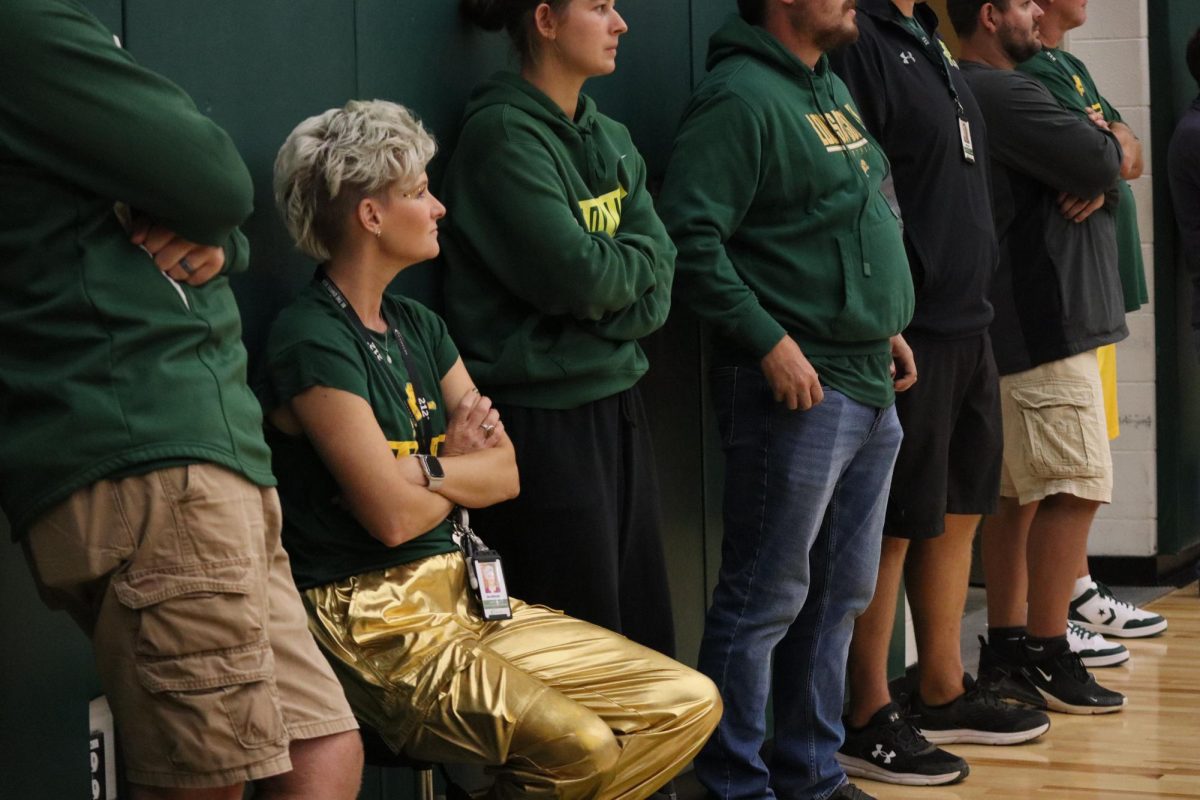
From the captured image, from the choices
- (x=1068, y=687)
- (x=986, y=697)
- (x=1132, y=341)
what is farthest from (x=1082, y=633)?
(x=1132, y=341)

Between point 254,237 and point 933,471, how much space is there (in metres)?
1.63

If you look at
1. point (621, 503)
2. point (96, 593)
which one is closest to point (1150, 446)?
point (621, 503)

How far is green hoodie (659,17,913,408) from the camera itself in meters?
2.89

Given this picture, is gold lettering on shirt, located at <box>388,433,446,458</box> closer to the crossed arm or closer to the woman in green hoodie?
the crossed arm

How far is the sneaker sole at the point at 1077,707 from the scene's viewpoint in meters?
3.90

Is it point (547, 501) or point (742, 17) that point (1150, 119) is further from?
point (547, 501)

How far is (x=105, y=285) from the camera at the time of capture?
1694 mm

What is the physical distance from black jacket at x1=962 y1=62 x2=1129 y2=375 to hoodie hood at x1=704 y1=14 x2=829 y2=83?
0.95 m

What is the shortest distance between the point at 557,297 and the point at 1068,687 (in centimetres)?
207

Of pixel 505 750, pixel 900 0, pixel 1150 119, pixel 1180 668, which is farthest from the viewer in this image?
pixel 1150 119

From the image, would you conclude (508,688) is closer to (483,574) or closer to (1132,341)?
(483,574)

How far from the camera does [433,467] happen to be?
2.23 m

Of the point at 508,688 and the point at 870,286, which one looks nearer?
the point at 508,688

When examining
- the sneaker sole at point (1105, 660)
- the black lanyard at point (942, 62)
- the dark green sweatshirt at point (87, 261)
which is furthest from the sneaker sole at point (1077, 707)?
the dark green sweatshirt at point (87, 261)
